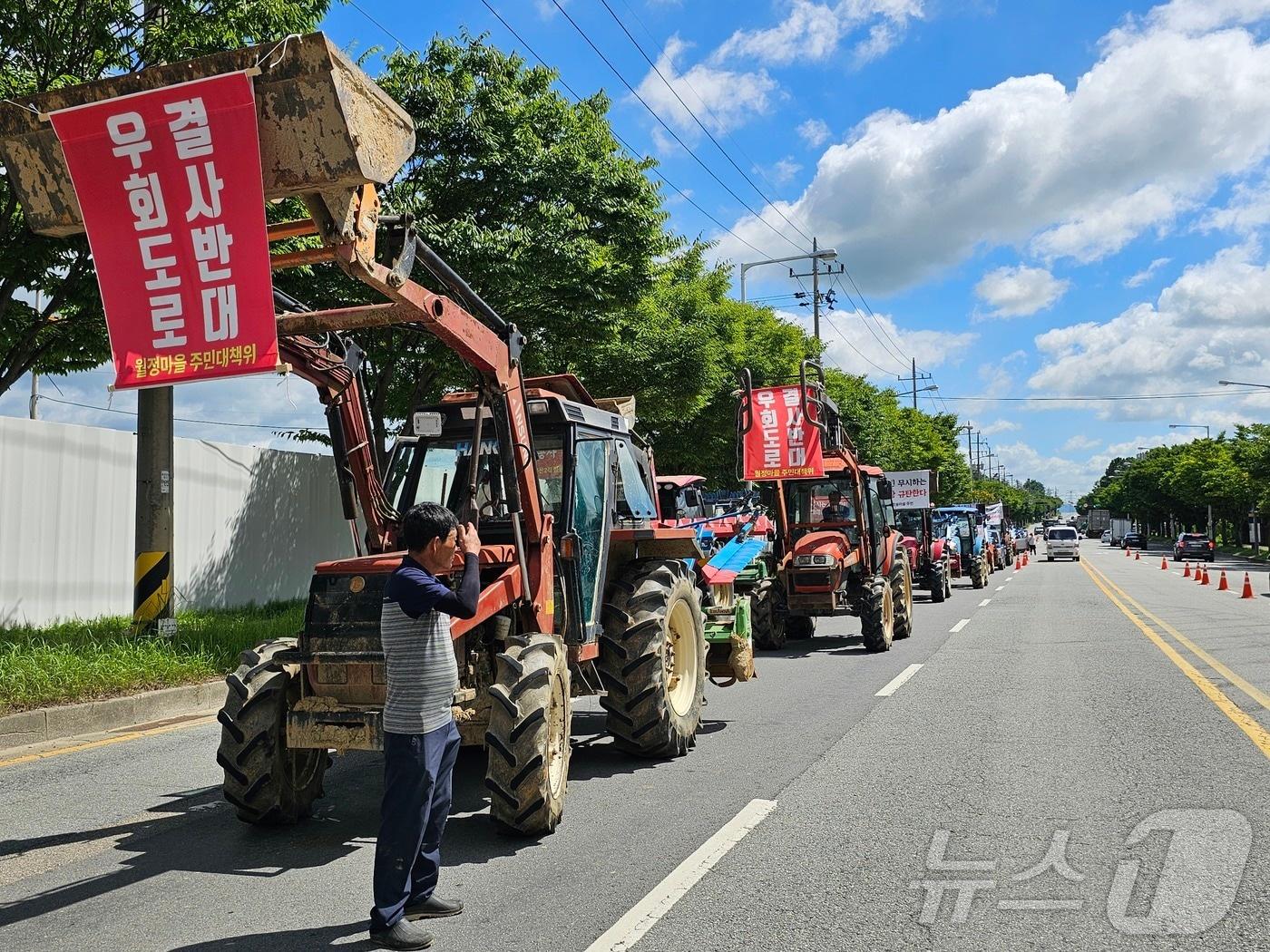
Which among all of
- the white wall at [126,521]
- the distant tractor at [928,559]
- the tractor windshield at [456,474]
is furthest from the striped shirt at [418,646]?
the distant tractor at [928,559]

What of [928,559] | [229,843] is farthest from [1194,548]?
[229,843]

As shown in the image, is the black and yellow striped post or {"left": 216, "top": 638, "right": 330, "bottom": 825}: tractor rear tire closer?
{"left": 216, "top": 638, "right": 330, "bottom": 825}: tractor rear tire

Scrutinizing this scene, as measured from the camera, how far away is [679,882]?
493 cm

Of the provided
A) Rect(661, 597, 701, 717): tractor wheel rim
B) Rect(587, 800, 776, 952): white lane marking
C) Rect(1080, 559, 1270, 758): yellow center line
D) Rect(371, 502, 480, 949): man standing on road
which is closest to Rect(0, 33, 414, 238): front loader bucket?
Rect(371, 502, 480, 949): man standing on road

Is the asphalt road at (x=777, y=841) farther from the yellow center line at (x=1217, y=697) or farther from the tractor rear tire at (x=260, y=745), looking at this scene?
the tractor rear tire at (x=260, y=745)

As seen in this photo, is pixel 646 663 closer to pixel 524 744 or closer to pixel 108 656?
pixel 524 744

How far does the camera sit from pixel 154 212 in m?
5.04

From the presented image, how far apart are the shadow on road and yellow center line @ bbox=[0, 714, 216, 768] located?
200cm

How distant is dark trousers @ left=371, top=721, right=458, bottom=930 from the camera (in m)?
4.21

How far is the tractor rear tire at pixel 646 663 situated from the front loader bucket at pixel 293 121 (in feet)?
11.7

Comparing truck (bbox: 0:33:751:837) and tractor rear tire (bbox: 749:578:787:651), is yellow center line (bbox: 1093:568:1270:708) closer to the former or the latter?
tractor rear tire (bbox: 749:578:787:651)

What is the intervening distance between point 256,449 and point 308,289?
5.16 meters

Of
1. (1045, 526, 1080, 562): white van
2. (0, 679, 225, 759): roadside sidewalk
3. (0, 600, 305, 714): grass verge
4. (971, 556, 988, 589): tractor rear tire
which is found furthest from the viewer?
(1045, 526, 1080, 562): white van

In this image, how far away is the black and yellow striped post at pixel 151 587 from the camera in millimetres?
11844
